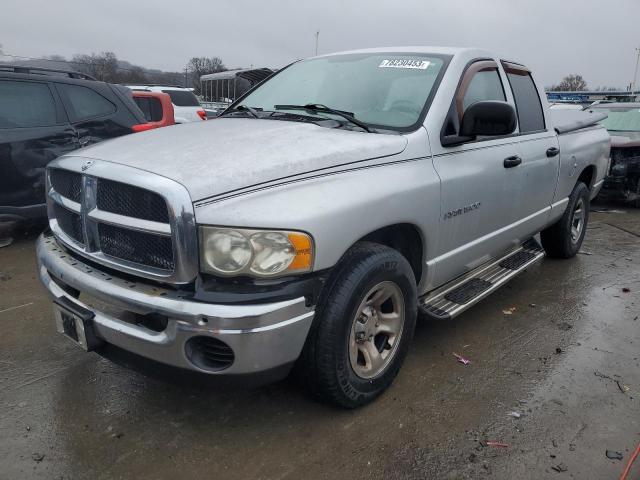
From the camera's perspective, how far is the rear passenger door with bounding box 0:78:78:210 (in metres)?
5.19

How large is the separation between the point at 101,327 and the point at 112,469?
2.05 feet

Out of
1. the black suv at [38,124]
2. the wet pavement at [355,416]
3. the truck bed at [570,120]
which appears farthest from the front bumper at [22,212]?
the truck bed at [570,120]

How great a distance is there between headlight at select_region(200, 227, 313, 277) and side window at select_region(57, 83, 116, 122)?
438cm

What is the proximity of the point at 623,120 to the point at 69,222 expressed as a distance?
33.5ft

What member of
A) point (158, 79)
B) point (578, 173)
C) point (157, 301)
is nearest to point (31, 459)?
point (157, 301)

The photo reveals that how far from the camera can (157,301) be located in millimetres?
2119

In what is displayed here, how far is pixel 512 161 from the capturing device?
3605 mm

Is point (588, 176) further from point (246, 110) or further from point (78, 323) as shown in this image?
point (78, 323)

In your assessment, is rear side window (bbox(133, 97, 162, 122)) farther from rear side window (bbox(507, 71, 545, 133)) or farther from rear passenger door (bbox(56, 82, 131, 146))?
rear side window (bbox(507, 71, 545, 133))

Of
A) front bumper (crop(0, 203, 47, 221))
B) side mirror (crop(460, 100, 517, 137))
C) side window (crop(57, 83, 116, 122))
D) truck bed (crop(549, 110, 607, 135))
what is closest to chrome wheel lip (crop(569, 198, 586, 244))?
truck bed (crop(549, 110, 607, 135))

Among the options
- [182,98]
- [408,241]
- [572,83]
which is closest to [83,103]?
[408,241]

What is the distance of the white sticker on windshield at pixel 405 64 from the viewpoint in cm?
332

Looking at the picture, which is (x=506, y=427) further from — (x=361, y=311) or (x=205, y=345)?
(x=205, y=345)

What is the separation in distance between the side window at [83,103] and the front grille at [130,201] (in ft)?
12.7
